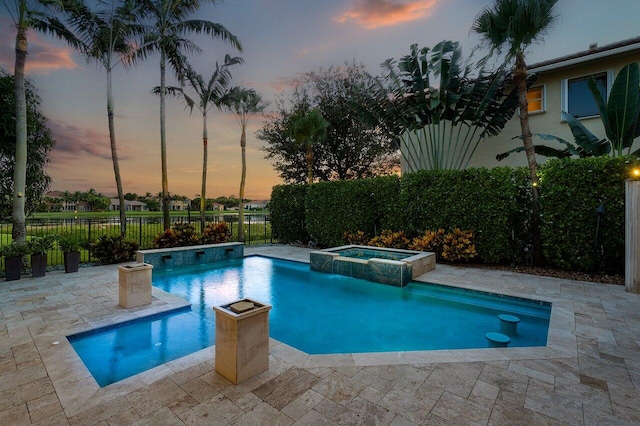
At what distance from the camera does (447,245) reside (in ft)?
30.0

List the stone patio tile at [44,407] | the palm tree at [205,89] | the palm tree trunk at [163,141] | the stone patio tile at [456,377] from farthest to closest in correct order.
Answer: the palm tree at [205,89]
the palm tree trunk at [163,141]
the stone patio tile at [456,377]
the stone patio tile at [44,407]

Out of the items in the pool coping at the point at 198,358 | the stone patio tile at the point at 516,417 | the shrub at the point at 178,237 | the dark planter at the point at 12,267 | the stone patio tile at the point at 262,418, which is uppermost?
the shrub at the point at 178,237

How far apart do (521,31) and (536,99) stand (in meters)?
5.58

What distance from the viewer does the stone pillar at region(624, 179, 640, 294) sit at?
5.90 metres

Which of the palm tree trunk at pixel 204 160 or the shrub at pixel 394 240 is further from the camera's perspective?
the palm tree trunk at pixel 204 160

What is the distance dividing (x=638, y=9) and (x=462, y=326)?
13.0 metres

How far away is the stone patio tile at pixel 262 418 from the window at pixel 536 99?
14.3m

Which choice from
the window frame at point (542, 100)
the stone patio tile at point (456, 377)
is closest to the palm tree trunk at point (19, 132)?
the stone patio tile at point (456, 377)

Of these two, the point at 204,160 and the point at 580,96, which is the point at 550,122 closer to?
the point at 580,96

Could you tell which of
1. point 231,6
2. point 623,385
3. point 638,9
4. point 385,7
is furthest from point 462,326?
point 231,6

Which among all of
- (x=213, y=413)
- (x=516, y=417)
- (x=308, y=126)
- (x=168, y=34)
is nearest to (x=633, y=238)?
(x=516, y=417)

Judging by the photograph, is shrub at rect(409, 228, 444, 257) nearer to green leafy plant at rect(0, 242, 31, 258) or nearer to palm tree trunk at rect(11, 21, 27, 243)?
green leafy plant at rect(0, 242, 31, 258)

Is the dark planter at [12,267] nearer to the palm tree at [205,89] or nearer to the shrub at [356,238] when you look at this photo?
the palm tree at [205,89]

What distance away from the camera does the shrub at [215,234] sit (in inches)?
460
